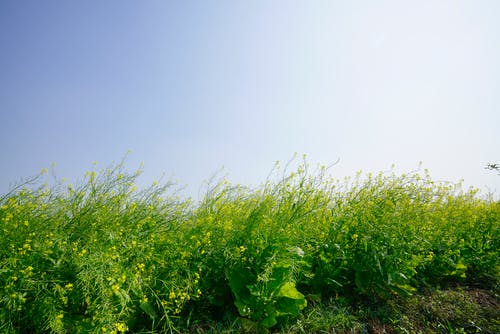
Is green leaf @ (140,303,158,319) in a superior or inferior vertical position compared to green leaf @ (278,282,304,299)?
inferior

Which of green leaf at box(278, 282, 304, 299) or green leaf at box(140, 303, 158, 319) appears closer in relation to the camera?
green leaf at box(140, 303, 158, 319)

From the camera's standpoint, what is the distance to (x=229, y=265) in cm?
355

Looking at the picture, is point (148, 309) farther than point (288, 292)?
No

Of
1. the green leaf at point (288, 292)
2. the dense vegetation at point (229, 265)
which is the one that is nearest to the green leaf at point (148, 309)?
the dense vegetation at point (229, 265)

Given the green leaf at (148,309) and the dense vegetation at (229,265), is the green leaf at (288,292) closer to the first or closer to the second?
the dense vegetation at (229,265)

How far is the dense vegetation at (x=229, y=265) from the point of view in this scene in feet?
9.75

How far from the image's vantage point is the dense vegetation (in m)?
2.97

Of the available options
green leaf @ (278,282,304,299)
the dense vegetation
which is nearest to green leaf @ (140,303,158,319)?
the dense vegetation

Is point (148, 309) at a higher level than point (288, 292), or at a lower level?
lower

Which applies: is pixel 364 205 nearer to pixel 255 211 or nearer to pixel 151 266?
pixel 255 211

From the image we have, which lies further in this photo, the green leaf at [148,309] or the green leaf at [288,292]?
the green leaf at [288,292]

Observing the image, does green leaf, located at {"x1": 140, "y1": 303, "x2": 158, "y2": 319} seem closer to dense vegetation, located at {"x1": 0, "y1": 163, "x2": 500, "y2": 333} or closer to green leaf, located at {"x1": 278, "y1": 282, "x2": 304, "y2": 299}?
dense vegetation, located at {"x1": 0, "y1": 163, "x2": 500, "y2": 333}

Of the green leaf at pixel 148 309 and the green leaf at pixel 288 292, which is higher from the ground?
the green leaf at pixel 288 292

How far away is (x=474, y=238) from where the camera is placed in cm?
521
